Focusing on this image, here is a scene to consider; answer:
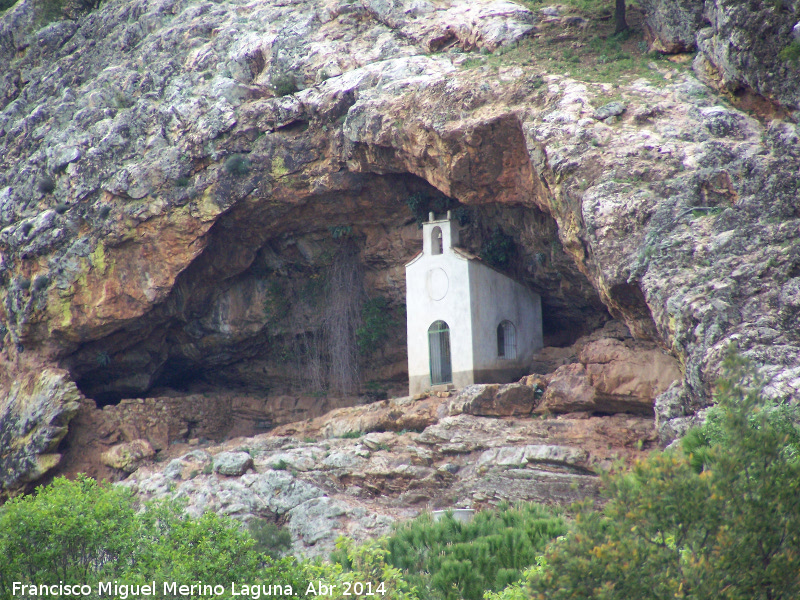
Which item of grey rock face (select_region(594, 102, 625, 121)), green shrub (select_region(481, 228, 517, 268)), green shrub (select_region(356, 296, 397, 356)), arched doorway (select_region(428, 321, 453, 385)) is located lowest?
arched doorway (select_region(428, 321, 453, 385))

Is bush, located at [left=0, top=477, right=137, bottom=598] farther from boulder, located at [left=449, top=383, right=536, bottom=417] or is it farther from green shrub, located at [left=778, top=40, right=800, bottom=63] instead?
green shrub, located at [left=778, top=40, right=800, bottom=63]

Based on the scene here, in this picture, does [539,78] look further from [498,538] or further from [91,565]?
[91,565]

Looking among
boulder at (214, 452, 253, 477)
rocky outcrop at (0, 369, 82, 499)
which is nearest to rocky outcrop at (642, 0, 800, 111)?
boulder at (214, 452, 253, 477)

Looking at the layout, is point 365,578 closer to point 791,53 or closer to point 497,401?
point 497,401

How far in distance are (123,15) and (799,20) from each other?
25491 millimetres

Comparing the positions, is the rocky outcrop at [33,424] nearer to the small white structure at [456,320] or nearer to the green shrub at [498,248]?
the small white structure at [456,320]

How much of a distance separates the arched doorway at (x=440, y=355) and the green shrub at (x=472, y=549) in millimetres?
8254

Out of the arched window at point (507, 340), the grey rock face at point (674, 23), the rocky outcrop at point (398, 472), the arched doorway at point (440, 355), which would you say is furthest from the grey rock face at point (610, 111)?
the arched doorway at point (440, 355)

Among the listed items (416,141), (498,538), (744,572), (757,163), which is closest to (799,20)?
(757,163)

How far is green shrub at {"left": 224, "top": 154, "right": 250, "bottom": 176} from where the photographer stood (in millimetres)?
25422

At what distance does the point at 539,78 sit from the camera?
2122 centimetres

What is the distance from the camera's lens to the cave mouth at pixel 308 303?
86.7ft

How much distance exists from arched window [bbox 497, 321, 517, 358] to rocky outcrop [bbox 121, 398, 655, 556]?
3797 millimetres

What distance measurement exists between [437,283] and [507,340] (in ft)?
9.92
